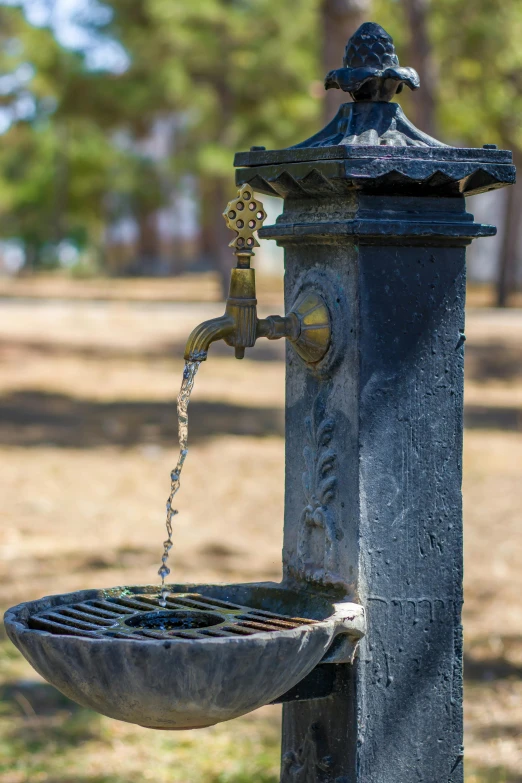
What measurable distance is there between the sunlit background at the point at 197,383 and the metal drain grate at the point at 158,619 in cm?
142

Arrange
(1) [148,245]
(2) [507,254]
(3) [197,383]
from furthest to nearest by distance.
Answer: (1) [148,245] → (2) [507,254] → (3) [197,383]

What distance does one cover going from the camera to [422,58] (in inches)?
567

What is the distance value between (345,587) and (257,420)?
9.12m

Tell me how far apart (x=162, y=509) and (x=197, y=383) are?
19.6ft

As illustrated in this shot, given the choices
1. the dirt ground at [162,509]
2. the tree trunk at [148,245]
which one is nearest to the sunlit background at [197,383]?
the dirt ground at [162,509]

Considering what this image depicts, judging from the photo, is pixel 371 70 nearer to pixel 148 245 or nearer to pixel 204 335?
pixel 204 335

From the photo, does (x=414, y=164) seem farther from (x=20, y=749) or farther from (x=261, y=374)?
(x=261, y=374)

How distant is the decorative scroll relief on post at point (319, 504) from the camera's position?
2566mm

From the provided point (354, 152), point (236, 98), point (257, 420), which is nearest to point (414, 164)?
point (354, 152)

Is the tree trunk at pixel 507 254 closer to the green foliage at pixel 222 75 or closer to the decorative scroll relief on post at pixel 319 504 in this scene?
the green foliage at pixel 222 75

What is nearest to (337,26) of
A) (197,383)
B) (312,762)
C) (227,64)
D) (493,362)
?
(197,383)

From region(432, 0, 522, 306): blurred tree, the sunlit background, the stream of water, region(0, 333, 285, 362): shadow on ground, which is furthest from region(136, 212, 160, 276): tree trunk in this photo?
the stream of water

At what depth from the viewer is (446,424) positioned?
8.47 ft

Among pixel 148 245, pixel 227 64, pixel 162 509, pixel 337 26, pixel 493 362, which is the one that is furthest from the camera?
pixel 148 245
